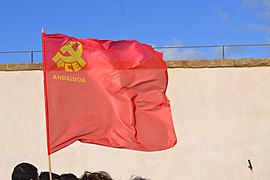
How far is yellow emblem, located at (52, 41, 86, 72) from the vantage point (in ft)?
22.7

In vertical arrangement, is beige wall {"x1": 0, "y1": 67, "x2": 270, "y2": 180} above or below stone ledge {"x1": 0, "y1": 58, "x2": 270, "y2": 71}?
below

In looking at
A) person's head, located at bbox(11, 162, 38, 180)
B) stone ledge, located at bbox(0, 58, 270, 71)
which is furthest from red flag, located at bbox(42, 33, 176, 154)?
stone ledge, located at bbox(0, 58, 270, 71)

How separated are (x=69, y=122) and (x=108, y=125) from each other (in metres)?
0.42

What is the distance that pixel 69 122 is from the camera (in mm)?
6895

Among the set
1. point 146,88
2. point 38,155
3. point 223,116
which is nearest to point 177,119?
point 223,116

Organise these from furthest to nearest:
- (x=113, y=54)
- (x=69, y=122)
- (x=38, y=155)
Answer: (x=38, y=155) < (x=113, y=54) < (x=69, y=122)

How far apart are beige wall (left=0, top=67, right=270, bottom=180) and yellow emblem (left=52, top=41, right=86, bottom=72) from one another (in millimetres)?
5935

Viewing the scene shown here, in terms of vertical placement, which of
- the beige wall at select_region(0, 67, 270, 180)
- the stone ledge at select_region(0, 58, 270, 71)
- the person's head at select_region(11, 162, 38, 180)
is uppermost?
the stone ledge at select_region(0, 58, 270, 71)

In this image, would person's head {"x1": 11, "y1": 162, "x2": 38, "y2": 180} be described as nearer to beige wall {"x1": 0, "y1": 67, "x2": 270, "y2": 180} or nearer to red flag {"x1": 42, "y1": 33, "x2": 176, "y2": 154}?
red flag {"x1": 42, "y1": 33, "x2": 176, "y2": 154}

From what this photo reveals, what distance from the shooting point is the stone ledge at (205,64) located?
12.9 m

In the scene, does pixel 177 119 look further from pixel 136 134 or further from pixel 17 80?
pixel 136 134

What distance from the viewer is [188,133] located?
1290 cm

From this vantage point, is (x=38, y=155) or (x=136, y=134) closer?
(x=136, y=134)

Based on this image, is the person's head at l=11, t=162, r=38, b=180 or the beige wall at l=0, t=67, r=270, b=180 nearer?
the person's head at l=11, t=162, r=38, b=180
